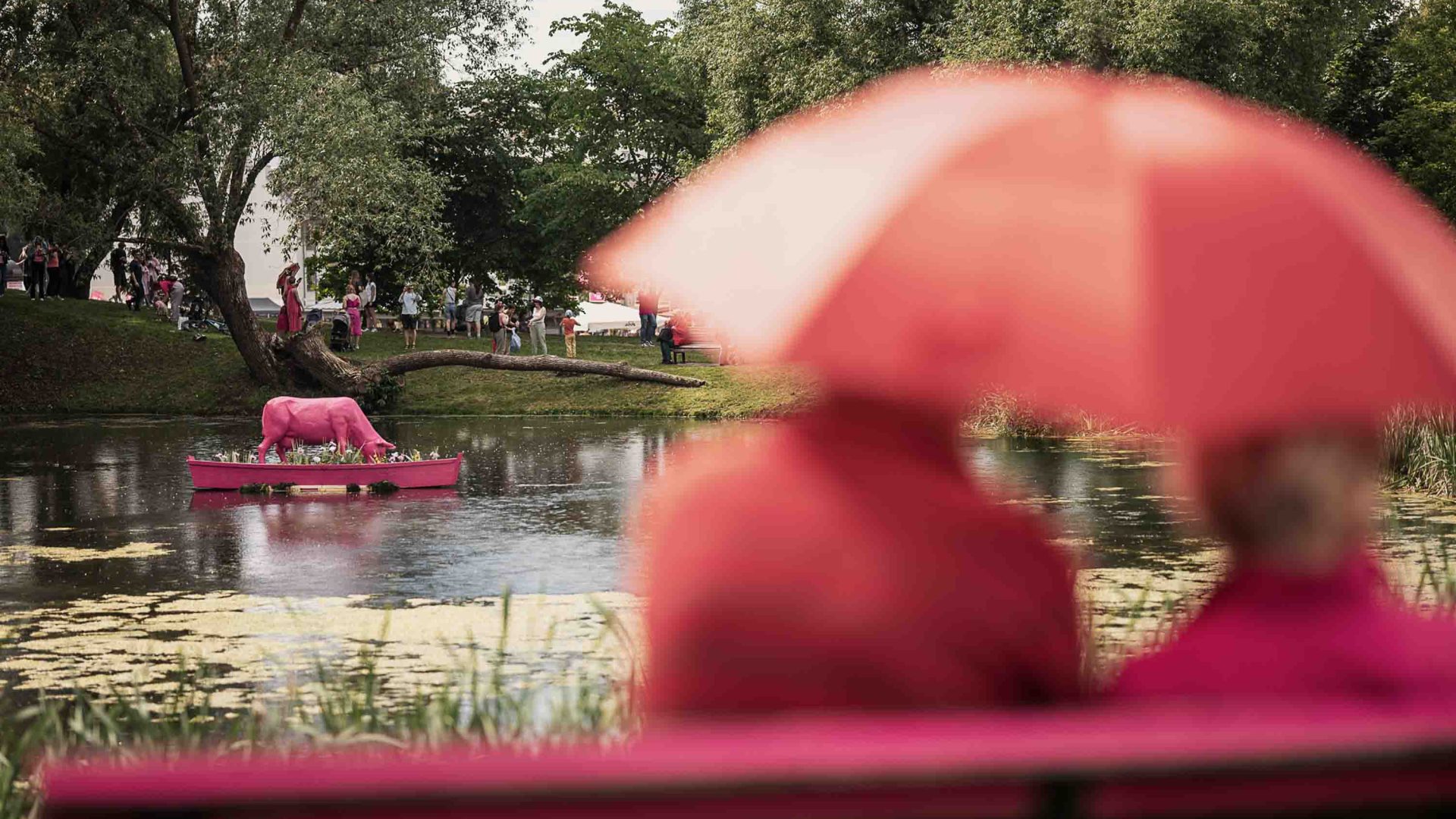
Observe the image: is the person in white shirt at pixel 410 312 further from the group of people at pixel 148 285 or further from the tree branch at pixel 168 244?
the tree branch at pixel 168 244

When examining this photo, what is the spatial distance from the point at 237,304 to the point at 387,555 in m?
21.4

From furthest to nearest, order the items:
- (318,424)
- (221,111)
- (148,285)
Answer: (148,285) → (221,111) → (318,424)

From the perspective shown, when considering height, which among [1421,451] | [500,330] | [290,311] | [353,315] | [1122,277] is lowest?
[1421,451]

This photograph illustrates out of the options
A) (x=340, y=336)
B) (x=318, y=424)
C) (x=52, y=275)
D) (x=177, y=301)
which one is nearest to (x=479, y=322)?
(x=340, y=336)

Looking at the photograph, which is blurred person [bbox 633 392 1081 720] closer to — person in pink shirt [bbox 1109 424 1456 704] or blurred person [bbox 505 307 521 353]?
person in pink shirt [bbox 1109 424 1456 704]

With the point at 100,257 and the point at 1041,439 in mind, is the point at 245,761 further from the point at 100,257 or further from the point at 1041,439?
the point at 100,257

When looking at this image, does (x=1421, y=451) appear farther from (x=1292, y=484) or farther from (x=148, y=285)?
(x=148, y=285)

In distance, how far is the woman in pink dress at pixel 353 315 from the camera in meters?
40.8

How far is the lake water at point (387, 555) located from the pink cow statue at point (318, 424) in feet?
Result: 2.65

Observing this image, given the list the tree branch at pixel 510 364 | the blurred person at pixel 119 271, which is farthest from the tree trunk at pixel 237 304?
the blurred person at pixel 119 271

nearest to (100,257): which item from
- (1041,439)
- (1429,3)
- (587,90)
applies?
(1041,439)

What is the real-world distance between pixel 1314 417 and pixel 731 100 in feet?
125

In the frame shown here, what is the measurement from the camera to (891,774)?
1.64 meters

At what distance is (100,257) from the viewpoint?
33.1m
